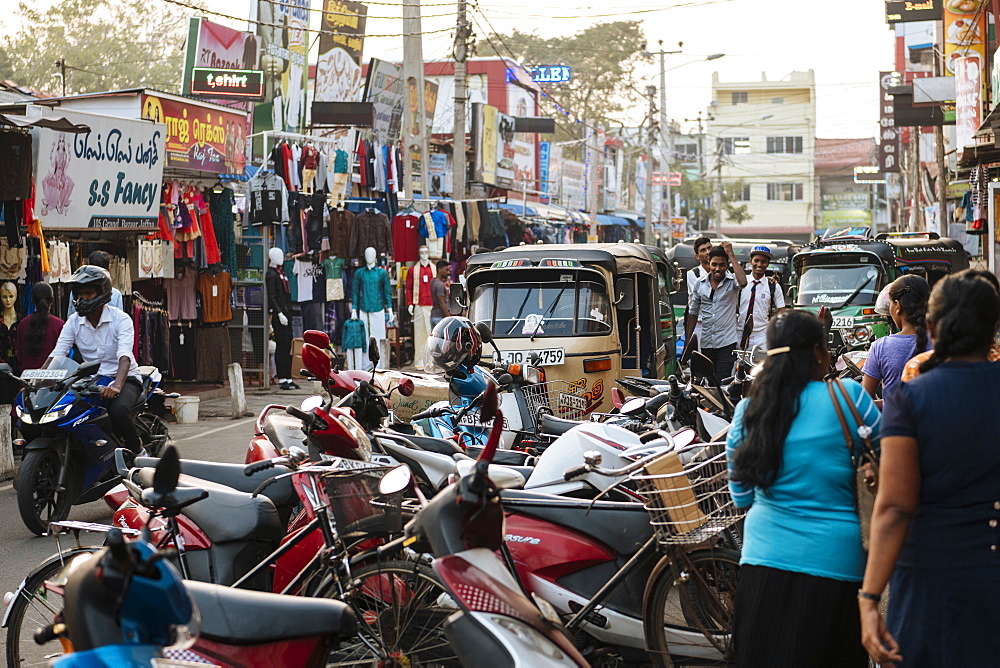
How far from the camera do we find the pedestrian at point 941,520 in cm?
312

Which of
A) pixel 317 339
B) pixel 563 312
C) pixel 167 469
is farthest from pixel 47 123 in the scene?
pixel 167 469

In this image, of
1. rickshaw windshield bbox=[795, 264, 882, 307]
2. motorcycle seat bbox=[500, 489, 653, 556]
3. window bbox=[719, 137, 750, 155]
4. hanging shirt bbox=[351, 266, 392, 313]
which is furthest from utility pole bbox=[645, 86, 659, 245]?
motorcycle seat bbox=[500, 489, 653, 556]

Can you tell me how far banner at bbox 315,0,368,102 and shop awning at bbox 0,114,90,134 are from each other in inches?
714

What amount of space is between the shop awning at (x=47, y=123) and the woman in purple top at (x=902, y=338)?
27.6ft

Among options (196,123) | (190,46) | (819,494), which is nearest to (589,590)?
(819,494)

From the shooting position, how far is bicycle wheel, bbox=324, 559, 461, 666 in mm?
4246

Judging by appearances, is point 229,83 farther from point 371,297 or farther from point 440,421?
point 440,421

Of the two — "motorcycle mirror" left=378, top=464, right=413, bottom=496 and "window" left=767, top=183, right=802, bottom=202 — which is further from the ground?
"window" left=767, top=183, right=802, bottom=202

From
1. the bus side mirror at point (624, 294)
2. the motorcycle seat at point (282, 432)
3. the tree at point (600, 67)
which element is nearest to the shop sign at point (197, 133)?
the bus side mirror at point (624, 294)

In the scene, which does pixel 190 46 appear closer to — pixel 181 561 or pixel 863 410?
pixel 181 561

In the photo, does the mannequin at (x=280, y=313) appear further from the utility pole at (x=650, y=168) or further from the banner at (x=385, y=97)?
the utility pole at (x=650, y=168)

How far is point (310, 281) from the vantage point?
18.8m

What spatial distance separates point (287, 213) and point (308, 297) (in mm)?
1860

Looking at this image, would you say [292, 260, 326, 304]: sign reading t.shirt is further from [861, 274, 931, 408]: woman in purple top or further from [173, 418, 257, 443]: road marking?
[861, 274, 931, 408]: woman in purple top
